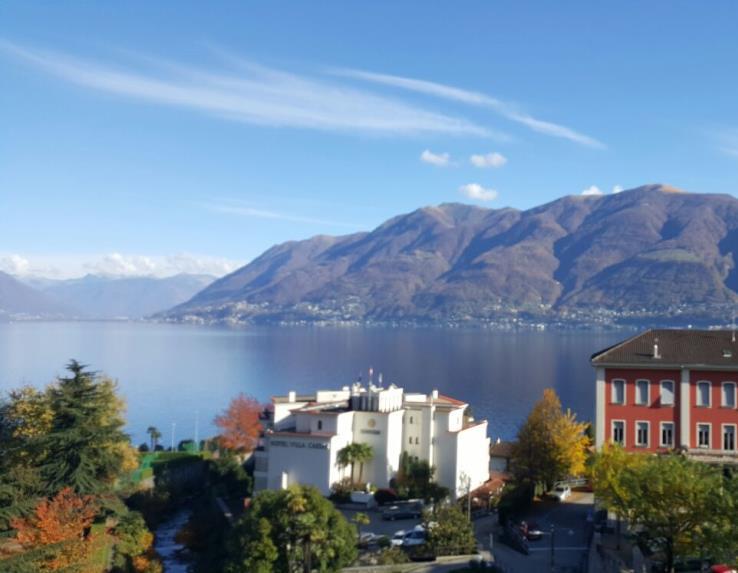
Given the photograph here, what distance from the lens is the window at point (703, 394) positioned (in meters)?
32.9

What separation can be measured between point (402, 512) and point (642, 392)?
1186 centimetres

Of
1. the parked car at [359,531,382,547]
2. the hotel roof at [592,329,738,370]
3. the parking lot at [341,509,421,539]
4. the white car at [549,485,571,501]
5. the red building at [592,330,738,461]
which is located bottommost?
the parking lot at [341,509,421,539]

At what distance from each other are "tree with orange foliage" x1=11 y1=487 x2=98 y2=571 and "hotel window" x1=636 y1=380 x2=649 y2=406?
21761mm

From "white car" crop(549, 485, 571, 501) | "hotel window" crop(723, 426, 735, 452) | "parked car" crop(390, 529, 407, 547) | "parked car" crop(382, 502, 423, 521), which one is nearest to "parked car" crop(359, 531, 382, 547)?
"parked car" crop(390, 529, 407, 547)

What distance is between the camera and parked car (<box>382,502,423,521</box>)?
1487 inches

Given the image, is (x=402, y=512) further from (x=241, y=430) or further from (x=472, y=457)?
(x=241, y=430)

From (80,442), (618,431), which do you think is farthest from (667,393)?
(80,442)

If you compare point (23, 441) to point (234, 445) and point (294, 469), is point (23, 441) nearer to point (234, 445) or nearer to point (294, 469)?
point (294, 469)

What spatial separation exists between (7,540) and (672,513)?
921 inches

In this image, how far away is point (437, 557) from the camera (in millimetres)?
30688

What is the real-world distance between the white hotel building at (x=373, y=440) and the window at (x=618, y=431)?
10022mm

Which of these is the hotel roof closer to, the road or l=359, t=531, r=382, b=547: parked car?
the road

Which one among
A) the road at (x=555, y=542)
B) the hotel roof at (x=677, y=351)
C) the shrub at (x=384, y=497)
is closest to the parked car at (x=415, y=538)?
the road at (x=555, y=542)

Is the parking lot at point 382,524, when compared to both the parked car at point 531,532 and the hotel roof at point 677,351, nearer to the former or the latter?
the parked car at point 531,532
